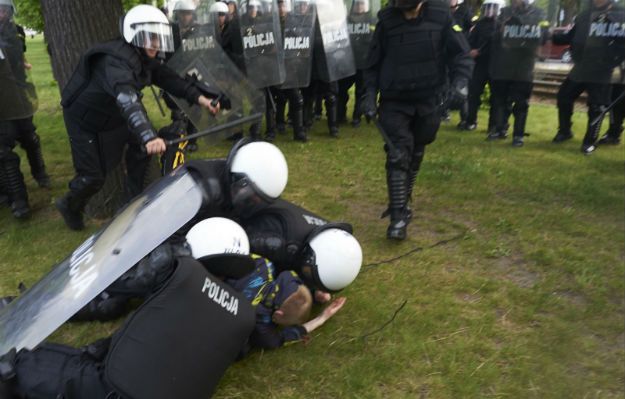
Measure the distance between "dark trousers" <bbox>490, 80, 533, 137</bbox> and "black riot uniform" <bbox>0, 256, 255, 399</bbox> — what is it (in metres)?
5.80

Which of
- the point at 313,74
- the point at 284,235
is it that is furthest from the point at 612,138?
the point at 284,235

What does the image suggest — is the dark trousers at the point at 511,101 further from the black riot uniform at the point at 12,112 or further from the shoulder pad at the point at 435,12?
the black riot uniform at the point at 12,112

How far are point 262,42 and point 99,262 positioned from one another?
14.5 feet

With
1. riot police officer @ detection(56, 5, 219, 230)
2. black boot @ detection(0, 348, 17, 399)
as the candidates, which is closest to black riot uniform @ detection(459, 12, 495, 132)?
riot police officer @ detection(56, 5, 219, 230)

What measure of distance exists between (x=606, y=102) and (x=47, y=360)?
21.5 feet

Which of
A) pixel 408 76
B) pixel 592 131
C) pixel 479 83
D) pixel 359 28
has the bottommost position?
pixel 592 131

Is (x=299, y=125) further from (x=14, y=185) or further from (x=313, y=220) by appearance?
(x=313, y=220)

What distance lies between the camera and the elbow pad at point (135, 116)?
310 centimetres

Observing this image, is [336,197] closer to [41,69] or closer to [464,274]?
[464,274]

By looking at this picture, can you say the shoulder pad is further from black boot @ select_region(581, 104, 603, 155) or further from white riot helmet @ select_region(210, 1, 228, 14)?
black boot @ select_region(581, 104, 603, 155)

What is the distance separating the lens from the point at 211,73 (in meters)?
5.21

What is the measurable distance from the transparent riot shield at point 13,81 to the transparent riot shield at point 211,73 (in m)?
1.36

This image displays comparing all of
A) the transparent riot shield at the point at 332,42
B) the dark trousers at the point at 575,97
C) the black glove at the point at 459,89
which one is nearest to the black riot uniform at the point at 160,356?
the black glove at the point at 459,89

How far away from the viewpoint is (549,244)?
12.9 feet
